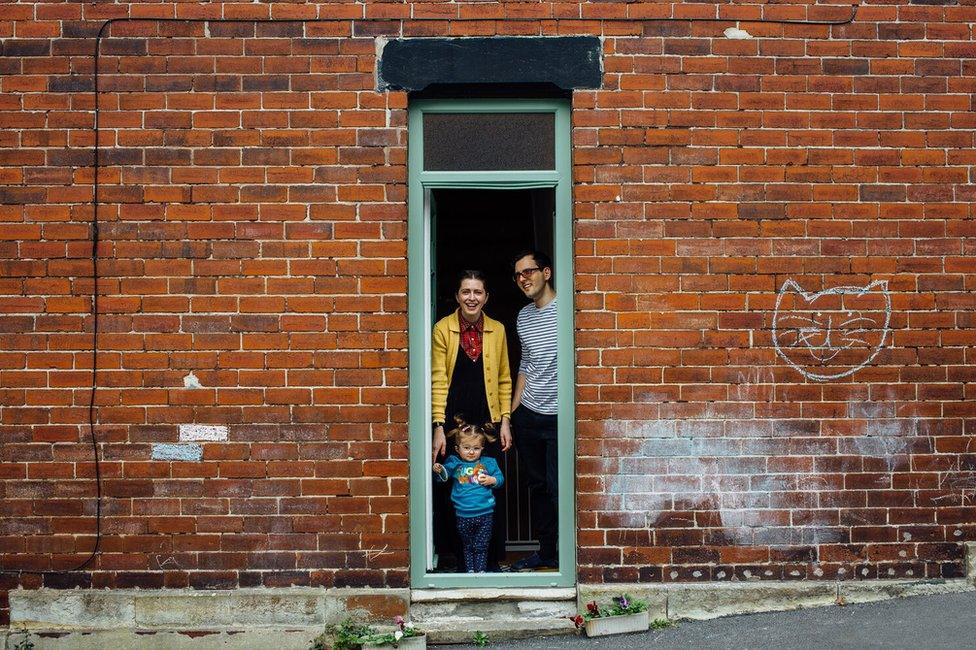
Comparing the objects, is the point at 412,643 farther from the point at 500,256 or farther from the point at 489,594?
the point at 500,256

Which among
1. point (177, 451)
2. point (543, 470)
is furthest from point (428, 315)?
point (177, 451)

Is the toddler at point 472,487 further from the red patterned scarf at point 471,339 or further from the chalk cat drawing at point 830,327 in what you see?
the chalk cat drawing at point 830,327

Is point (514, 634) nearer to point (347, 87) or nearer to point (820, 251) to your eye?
point (820, 251)

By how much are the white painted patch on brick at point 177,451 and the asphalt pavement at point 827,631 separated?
1.79 meters

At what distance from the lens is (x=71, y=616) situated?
5.07m

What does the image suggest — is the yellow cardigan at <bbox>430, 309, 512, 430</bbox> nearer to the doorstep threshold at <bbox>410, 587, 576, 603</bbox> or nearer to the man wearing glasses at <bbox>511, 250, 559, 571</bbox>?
the man wearing glasses at <bbox>511, 250, 559, 571</bbox>

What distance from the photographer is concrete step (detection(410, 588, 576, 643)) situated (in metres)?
5.11

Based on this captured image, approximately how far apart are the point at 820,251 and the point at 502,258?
289cm

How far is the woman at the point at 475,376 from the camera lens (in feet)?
18.5

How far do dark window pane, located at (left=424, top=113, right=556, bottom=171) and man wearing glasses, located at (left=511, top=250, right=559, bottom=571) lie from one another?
24.9 inches

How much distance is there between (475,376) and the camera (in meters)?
5.78

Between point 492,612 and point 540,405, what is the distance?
4.12 feet

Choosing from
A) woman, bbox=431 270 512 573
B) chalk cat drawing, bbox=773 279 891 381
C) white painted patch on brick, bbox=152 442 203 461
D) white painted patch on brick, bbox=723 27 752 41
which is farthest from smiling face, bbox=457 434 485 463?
white painted patch on brick, bbox=723 27 752 41

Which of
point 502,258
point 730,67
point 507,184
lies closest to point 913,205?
point 730,67
